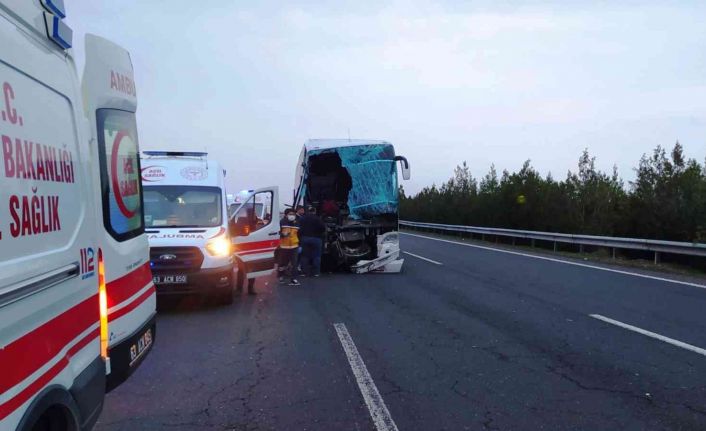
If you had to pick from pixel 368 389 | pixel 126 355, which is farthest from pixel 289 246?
pixel 126 355

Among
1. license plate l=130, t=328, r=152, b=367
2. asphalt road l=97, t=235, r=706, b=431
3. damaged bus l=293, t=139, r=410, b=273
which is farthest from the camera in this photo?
damaged bus l=293, t=139, r=410, b=273

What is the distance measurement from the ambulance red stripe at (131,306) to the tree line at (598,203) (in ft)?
52.9

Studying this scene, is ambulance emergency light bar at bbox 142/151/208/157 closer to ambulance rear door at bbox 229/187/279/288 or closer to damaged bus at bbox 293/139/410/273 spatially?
ambulance rear door at bbox 229/187/279/288

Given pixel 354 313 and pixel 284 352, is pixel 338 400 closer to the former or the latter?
pixel 284 352

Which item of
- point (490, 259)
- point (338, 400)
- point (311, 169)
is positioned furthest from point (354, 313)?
point (490, 259)

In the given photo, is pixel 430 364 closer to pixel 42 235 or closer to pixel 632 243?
pixel 42 235

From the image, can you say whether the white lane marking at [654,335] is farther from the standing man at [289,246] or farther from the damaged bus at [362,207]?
the damaged bus at [362,207]

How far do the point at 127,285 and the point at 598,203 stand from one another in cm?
2557

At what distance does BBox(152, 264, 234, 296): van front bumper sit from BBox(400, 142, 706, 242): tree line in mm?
13584

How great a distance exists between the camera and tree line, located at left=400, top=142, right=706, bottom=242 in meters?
19.8

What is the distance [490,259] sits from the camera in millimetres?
17641

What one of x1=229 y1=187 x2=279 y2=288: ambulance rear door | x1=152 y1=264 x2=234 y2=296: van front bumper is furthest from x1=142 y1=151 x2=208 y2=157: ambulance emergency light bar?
x1=152 y1=264 x2=234 y2=296: van front bumper

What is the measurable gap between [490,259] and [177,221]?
35.0 ft

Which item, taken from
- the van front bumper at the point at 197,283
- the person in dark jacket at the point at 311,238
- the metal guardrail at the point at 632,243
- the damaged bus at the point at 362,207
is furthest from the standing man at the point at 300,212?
the metal guardrail at the point at 632,243
